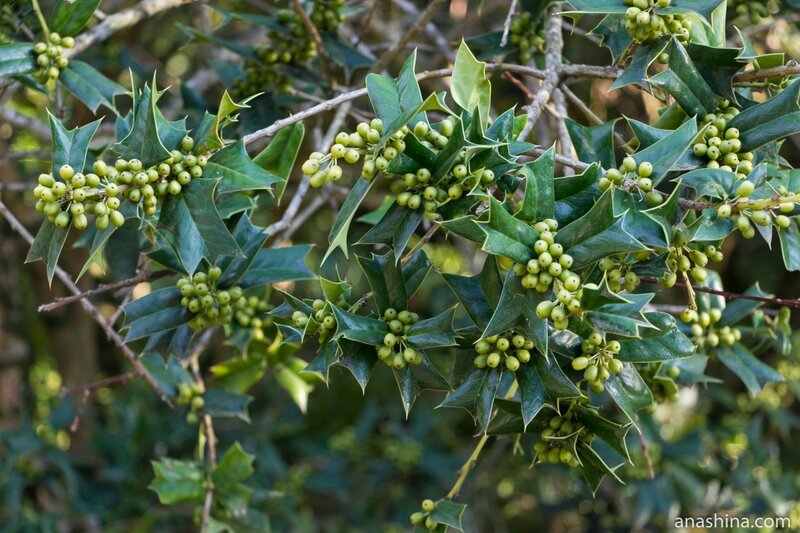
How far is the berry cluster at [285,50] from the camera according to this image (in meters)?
2.61

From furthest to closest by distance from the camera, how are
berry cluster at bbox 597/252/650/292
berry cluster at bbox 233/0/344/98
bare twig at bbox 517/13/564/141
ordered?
berry cluster at bbox 233/0/344/98
bare twig at bbox 517/13/564/141
berry cluster at bbox 597/252/650/292

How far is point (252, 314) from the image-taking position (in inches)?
89.8

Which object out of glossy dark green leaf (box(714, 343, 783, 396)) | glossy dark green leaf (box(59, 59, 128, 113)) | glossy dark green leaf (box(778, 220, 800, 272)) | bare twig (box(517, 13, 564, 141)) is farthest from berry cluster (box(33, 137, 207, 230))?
glossy dark green leaf (box(714, 343, 783, 396))

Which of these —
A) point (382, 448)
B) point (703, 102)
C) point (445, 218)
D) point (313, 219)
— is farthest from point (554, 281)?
point (313, 219)

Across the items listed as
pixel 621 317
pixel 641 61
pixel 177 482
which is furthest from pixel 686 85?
pixel 177 482

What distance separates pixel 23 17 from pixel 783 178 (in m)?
2.10

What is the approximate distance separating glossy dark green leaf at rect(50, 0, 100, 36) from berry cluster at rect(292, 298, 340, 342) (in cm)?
105

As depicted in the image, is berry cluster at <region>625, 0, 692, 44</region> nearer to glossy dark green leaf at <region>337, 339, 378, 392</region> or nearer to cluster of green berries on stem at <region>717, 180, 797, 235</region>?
cluster of green berries on stem at <region>717, 180, 797, 235</region>

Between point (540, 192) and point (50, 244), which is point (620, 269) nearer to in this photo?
point (540, 192)

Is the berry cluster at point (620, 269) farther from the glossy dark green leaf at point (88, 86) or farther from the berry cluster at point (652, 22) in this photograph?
the glossy dark green leaf at point (88, 86)

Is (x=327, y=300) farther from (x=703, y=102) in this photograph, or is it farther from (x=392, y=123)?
(x=703, y=102)

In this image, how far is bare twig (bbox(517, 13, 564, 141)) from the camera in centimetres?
178

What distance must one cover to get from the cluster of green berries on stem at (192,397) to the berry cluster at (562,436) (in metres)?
1.17

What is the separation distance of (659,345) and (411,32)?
134 centimetres
